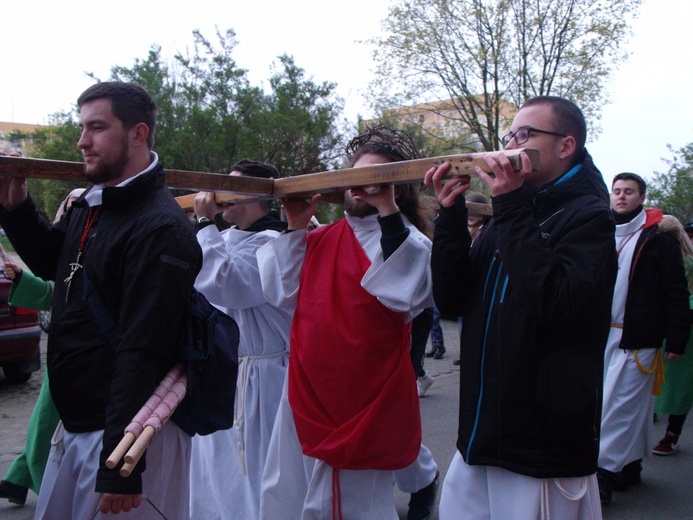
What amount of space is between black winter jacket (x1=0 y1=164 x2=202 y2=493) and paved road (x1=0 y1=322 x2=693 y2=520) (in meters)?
2.54

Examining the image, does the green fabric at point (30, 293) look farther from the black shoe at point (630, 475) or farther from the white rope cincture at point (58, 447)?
the black shoe at point (630, 475)

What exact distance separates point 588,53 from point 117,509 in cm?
1711

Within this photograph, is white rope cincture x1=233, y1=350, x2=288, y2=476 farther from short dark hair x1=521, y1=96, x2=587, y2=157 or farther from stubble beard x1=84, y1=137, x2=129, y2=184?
short dark hair x1=521, y1=96, x2=587, y2=157

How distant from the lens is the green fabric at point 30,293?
10.7ft

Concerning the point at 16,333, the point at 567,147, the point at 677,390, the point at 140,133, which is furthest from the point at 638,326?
the point at 16,333

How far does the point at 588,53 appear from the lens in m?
16.8

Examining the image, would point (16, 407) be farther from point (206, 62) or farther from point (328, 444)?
point (206, 62)

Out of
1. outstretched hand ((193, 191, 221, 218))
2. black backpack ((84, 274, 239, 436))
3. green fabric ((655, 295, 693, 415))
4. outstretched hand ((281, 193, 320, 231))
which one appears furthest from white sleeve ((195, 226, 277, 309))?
green fabric ((655, 295, 693, 415))

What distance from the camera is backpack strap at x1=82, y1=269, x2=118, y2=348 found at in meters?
2.25

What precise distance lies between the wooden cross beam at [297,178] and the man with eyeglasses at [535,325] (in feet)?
0.16

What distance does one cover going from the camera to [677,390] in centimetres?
582

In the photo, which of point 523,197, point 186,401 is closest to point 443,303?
point 523,197

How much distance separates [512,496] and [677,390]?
4.11 meters

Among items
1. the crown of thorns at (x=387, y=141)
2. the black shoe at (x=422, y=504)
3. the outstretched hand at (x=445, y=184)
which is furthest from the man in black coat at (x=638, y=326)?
the outstretched hand at (x=445, y=184)
